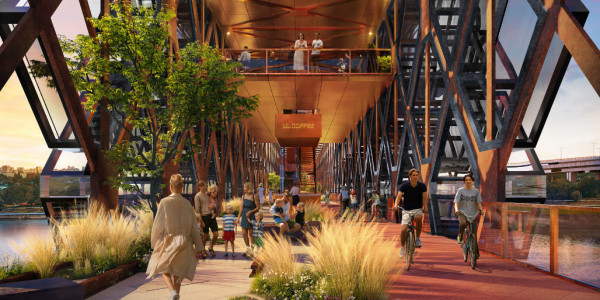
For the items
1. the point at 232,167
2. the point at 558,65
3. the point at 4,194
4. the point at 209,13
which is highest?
the point at 209,13

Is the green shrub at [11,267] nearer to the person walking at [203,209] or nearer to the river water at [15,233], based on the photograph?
the river water at [15,233]

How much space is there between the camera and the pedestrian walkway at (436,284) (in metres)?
6.46

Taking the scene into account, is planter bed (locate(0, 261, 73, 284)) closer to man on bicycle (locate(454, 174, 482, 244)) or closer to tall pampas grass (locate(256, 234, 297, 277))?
tall pampas grass (locate(256, 234, 297, 277))

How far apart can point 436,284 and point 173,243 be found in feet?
14.5

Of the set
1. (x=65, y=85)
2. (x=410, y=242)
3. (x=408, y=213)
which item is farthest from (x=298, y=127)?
(x=410, y=242)

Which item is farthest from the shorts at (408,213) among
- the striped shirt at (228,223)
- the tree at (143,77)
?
the tree at (143,77)

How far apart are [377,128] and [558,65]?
1554 centimetres

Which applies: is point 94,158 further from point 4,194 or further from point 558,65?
point 4,194

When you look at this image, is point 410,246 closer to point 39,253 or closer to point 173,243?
point 173,243

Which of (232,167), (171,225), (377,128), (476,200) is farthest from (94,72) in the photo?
(232,167)

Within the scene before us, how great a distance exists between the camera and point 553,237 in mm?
7605

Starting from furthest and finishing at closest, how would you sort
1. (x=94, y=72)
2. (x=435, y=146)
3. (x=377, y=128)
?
(x=377, y=128) → (x=435, y=146) → (x=94, y=72)

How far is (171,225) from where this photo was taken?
577 centimetres

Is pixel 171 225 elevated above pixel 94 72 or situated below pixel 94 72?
below
